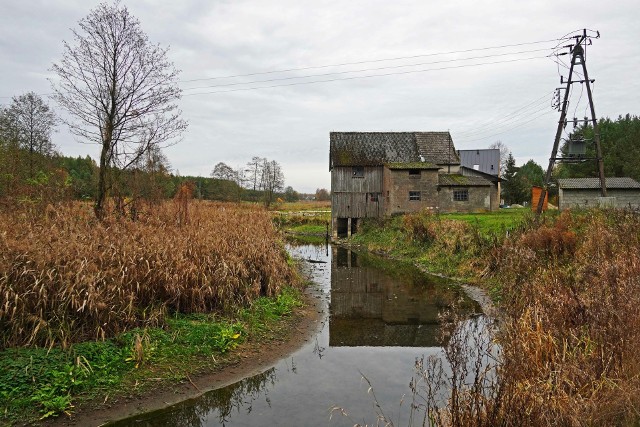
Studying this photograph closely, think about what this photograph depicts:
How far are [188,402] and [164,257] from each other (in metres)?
3.44

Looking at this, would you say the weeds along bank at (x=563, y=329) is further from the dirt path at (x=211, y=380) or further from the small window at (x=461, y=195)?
the small window at (x=461, y=195)

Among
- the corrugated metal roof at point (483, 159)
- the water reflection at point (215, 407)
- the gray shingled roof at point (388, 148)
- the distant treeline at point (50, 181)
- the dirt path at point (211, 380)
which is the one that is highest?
the corrugated metal roof at point (483, 159)

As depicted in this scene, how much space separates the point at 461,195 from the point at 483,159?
21.1 meters

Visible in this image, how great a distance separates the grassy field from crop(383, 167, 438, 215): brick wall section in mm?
21791

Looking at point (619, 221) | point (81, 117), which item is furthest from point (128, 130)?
point (619, 221)

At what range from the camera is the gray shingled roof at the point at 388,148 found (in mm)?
32688

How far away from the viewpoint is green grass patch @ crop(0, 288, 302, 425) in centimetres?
613

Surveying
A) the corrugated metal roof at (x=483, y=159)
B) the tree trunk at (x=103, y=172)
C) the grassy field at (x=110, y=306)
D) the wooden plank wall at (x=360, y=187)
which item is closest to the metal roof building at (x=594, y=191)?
the wooden plank wall at (x=360, y=187)

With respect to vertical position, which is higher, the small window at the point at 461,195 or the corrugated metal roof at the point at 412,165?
the corrugated metal roof at the point at 412,165

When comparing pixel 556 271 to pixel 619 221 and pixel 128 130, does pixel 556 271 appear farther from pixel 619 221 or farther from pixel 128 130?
pixel 128 130

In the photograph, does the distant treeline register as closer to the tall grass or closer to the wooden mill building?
the tall grass

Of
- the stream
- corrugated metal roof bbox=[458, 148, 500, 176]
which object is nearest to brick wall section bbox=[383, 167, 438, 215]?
the stream

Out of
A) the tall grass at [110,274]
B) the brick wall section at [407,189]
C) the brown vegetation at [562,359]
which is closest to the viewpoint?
the brown vegetation at [562,359]

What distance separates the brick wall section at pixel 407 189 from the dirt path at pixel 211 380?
72.5 ft
